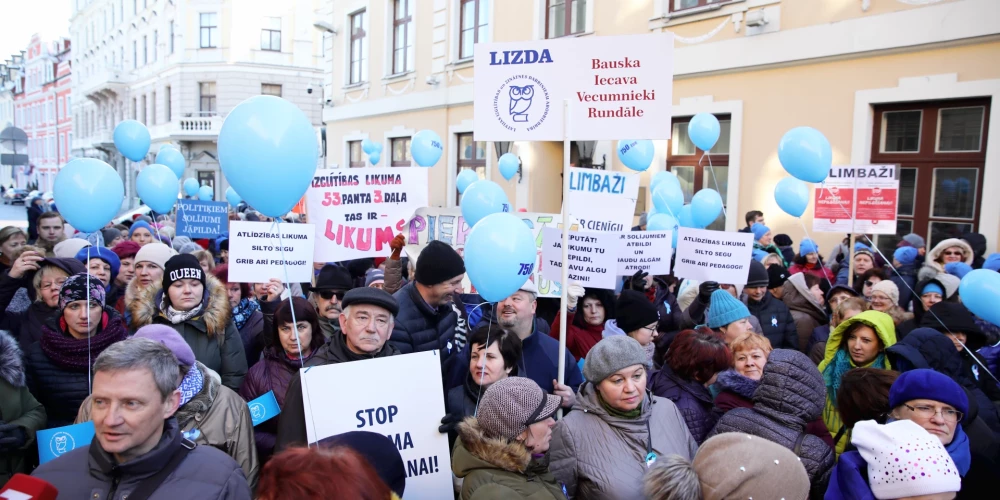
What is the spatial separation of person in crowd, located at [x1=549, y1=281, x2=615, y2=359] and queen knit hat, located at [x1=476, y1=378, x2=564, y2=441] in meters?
2.16

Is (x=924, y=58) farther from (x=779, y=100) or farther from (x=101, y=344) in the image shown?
(x=101, y=344)

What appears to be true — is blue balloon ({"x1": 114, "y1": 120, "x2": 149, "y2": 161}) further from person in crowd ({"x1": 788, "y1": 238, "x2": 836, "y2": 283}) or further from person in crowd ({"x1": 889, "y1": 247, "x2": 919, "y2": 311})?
person in crowd ({"x1": 889, "y1": 247, "x2": 919, "y2": 311})

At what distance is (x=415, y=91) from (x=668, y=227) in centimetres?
1198

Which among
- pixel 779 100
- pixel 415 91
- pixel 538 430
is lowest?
pixel 538 430

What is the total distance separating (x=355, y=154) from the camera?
20.7m

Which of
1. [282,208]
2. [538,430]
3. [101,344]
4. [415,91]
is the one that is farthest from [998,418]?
[415,91]

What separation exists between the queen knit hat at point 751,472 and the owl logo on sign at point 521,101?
2282 mm

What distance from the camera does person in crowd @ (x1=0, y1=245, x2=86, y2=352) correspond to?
393cm

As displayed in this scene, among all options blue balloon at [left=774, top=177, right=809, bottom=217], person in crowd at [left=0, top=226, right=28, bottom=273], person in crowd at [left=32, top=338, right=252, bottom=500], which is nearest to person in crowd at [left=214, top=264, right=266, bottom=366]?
person in crowd at [left=32, top=338, right=252, bottom=500]

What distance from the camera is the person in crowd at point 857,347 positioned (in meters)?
3.57

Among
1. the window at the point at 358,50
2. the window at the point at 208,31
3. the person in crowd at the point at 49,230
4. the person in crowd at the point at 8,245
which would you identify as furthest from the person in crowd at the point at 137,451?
the window at the point at 208,31

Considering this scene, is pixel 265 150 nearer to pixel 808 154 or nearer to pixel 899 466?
pixel 899 466

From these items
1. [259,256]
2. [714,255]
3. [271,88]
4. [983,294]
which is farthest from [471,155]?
[271,88]

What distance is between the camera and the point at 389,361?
2.96 metres
